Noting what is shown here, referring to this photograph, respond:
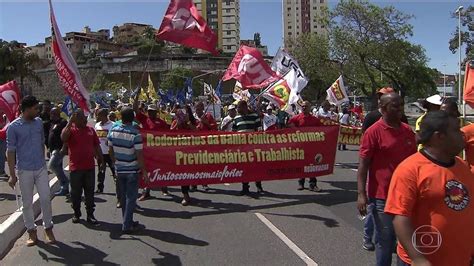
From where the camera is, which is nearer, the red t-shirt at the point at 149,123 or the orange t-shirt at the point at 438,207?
the orange t-shirt at the point at 438,207

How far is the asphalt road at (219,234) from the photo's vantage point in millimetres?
6016

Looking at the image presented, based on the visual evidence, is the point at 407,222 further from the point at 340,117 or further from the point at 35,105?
the point at 340,117

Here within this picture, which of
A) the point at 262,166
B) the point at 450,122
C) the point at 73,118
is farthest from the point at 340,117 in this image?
the point at 450,122

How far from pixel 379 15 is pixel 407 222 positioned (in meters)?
41.7

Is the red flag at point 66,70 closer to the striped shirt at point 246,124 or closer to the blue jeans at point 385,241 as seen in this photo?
the striped shirt at point 246,124

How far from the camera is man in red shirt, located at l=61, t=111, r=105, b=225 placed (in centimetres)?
790

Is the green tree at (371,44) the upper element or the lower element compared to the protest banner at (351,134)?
upper

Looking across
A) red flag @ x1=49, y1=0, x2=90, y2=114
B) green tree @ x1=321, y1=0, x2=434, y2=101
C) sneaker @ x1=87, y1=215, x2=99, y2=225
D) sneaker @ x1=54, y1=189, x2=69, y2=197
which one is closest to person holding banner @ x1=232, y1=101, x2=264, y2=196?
sneaker @ x1=87, y1=215, x2=99, y2=225

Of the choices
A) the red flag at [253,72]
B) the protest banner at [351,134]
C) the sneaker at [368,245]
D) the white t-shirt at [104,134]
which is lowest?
the sneaker at [368,245]

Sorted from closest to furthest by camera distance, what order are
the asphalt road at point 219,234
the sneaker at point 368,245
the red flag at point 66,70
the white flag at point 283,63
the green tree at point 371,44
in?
the asphalt road at point 219,234
the sneaker at point 368,245
the red flag at point 66,70
the white flag at point 283,63
the green tree at point 371,44

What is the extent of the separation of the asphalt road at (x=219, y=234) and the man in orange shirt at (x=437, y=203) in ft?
9.55

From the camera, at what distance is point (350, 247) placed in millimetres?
6297

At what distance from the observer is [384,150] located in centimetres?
482


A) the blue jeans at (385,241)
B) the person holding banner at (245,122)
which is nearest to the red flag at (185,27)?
the person holding banner at (245,122)
